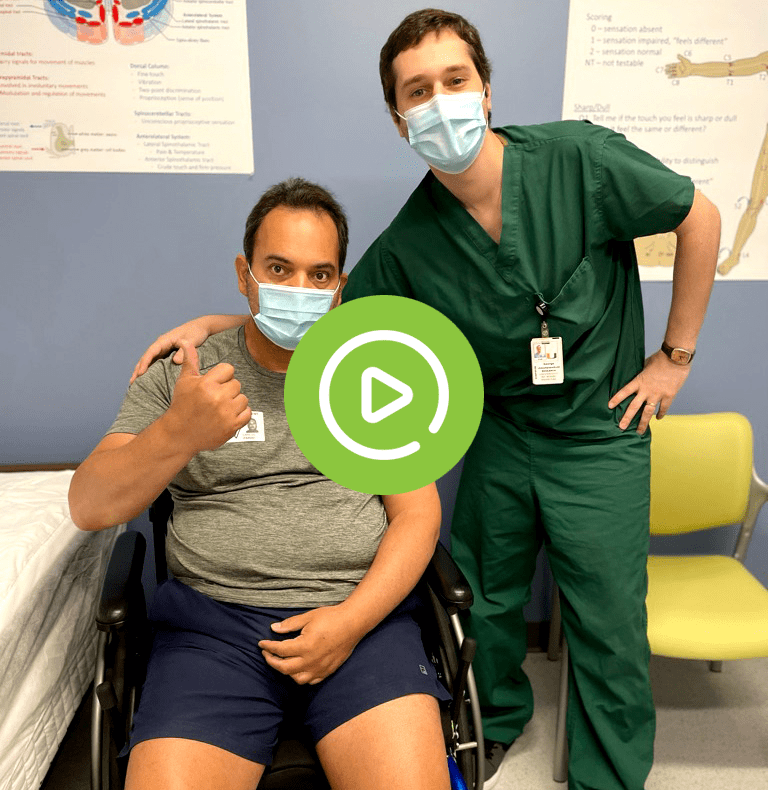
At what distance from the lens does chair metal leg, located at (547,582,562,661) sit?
78.1 inches

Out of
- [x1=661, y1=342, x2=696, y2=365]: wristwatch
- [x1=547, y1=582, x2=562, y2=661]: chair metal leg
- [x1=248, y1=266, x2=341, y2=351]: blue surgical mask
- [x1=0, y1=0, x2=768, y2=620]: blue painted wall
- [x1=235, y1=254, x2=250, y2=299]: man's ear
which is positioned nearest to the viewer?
[x1=248, y1=266, x2=341, y2=351]: blue surgical mask

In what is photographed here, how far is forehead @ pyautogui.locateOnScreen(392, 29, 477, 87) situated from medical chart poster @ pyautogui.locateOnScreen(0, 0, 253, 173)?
0.67 meters

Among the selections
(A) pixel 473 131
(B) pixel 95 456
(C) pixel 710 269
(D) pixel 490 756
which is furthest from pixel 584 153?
(D) pixel 490 756

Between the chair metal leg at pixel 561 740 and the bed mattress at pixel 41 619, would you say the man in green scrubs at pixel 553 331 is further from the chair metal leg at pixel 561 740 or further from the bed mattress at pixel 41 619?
the bed mattress at pixel 41 619

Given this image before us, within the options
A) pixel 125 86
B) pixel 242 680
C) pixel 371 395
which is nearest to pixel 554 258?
pixel 371 395

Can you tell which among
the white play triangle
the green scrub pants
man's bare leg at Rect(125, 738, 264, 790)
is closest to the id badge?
the green scrub pants

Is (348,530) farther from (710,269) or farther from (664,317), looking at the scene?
(664,317)

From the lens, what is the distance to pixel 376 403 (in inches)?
28.6

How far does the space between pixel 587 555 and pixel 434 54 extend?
3.54ft

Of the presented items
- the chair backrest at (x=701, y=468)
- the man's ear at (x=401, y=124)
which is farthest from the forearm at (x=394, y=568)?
the chair backrest at (x=701, y=468)

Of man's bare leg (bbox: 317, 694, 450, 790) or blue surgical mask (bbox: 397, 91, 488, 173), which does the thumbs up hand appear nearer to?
man's bare leg (bbox: 317, 694, 450, 790)

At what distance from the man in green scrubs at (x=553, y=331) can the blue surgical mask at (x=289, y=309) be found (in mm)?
255

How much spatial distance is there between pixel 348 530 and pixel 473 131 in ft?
2.60

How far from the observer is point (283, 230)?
116 cm
